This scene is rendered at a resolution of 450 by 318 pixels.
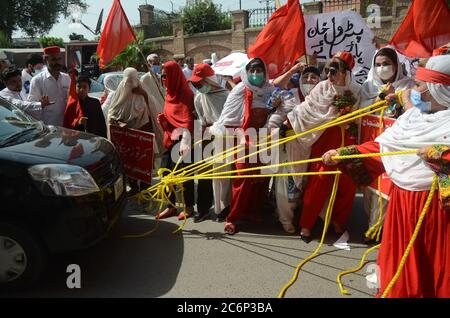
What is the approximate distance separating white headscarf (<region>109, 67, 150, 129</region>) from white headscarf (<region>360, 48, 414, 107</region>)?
265 cm

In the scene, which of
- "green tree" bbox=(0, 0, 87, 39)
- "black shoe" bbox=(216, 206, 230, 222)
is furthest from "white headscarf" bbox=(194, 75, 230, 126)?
"green tree" bbox=(0, 0, 87, 39)

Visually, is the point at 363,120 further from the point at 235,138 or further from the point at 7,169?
the point at 7,169

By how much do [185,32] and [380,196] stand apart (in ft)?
74.5

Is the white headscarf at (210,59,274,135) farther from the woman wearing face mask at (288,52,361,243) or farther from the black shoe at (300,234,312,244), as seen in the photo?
the black shoe at (300,234,312,244)

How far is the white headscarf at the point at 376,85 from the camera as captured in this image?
137 inches

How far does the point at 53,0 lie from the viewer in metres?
34.3

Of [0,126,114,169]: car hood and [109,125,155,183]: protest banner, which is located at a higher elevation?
[0,126,114,169]: car hood

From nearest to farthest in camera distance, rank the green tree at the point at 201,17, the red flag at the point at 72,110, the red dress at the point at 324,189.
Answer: the red dress at the point at 324,189, the red flag at the point at 72,110, the green tree at the point at 201,17

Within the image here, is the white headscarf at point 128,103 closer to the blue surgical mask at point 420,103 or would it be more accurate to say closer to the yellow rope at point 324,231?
the yellow rope at point 324,231

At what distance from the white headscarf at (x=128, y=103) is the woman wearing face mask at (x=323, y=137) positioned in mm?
2019

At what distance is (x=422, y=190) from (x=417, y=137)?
298 mm

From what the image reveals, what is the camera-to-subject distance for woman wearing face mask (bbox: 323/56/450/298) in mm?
2004

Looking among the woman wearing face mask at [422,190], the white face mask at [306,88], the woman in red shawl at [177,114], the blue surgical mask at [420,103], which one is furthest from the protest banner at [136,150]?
the blue surgical mask at [420,103]

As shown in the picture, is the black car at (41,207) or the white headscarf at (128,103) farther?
the white headscarf at (128,103)
